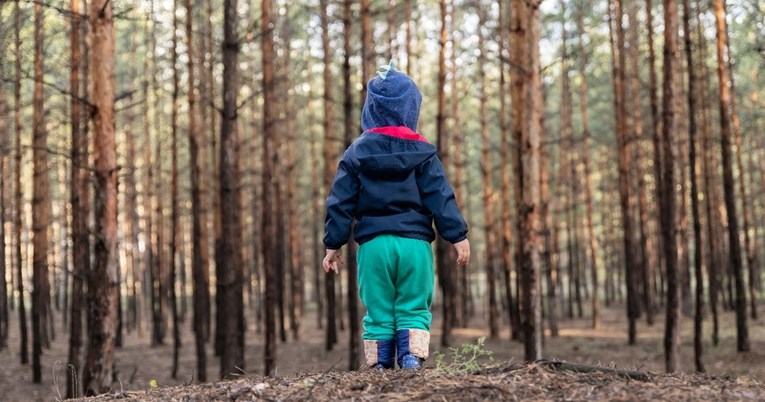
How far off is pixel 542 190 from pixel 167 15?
12768 millimetres

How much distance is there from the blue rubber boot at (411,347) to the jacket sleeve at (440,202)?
625 millimetres

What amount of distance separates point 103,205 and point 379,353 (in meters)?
4.80

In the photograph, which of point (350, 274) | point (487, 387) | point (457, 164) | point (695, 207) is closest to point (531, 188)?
point (695, 207)

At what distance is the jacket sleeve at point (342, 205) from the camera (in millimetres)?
4605

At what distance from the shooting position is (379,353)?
464 centimetres

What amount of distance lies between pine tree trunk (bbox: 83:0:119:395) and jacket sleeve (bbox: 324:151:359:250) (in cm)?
445

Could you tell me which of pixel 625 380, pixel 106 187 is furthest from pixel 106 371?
pixel 625 380

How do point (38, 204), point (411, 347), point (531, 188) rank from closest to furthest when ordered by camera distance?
point (411, 347), point (531, 188), point (38, 204)

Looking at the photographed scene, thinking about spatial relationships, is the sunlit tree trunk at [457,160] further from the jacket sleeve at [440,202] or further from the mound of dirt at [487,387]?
the mound of dirt at [487,387]

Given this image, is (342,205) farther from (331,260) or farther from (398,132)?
(398,132)

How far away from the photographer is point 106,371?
833cm

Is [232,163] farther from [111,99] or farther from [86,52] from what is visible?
[86,52]

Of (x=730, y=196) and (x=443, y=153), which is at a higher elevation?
(x=443, y=153)

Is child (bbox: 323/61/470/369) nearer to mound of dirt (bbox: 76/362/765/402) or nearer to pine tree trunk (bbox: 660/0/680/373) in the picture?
mound of dirt (bbox: 76/362/765/402)
